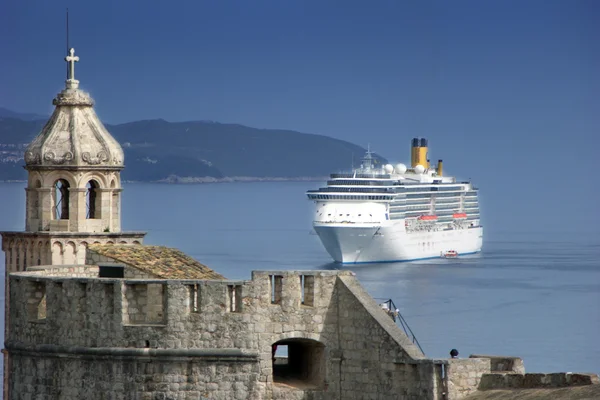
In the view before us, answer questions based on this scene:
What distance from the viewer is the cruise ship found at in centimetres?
15838

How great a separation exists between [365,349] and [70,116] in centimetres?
1347

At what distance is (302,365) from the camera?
22.4 metres

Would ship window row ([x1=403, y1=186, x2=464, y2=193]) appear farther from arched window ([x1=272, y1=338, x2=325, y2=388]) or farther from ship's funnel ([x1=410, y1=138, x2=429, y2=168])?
arched window ([x1=272, y1=338, x2=325, y2=388])

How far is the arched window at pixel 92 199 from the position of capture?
32344 millimetres

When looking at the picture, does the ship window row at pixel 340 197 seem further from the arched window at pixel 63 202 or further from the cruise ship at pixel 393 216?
the arched window at pixel 63 202

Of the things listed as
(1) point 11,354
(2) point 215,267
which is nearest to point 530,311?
(2) point 215,267

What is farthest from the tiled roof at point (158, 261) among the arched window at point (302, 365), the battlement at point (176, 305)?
the arched window at point (302, 365)

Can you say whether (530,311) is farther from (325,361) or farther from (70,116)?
(325,361)

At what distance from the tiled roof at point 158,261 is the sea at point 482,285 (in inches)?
1316

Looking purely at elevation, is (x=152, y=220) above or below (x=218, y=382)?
above

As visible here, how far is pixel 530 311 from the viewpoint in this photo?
9600cm

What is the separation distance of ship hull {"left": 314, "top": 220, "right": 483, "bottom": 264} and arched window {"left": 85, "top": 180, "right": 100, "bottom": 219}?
406 feet

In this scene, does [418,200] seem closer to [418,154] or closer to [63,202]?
[418,154]

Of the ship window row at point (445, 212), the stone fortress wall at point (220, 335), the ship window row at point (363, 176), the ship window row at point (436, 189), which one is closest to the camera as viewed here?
the stone fortress wall at point (220, 335)
